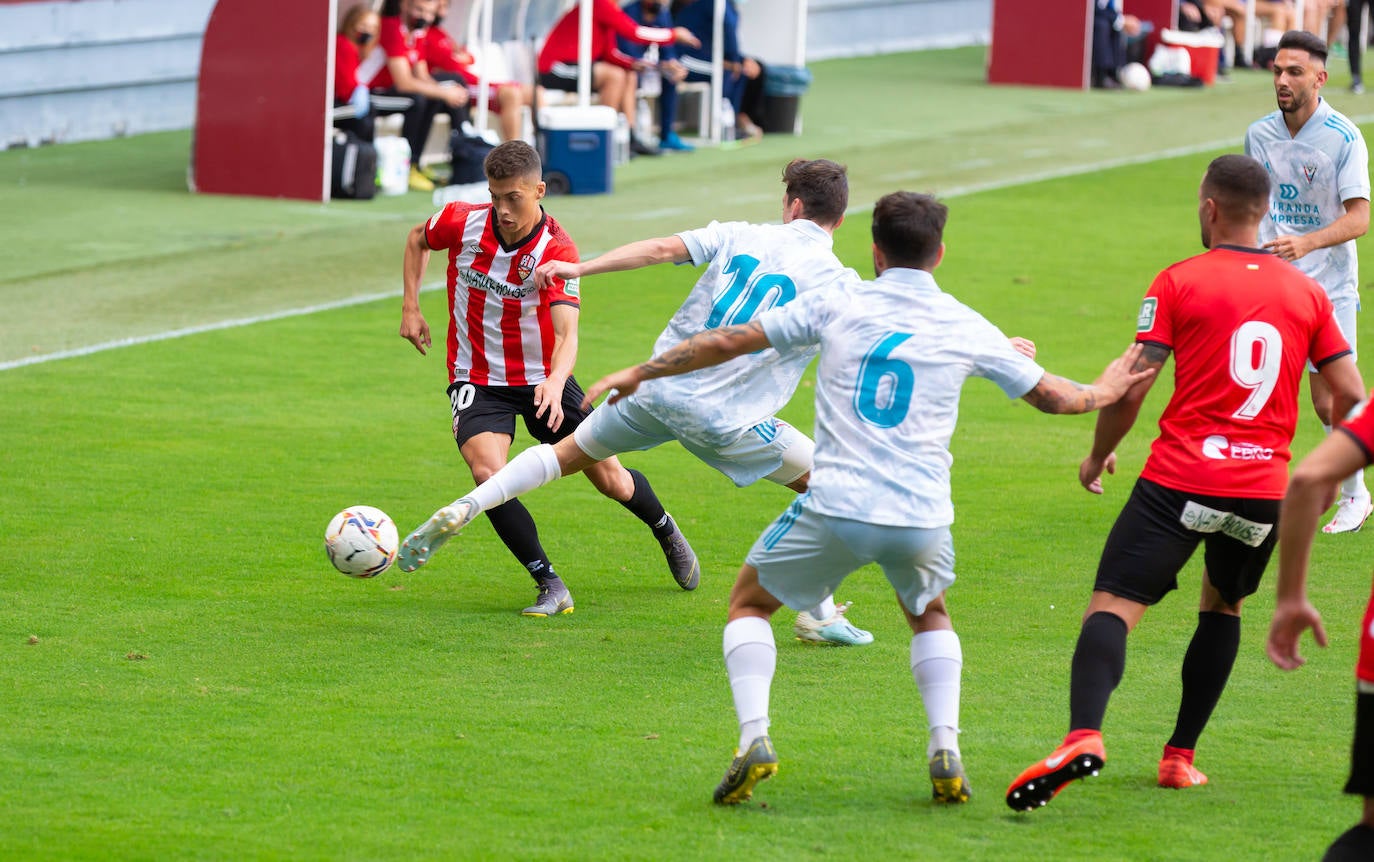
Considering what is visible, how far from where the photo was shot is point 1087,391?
5.25 m

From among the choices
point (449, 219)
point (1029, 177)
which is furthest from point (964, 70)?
point (449, 219)

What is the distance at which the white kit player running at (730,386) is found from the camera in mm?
6520

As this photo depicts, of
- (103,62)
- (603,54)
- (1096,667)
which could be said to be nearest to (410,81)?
(603,54)

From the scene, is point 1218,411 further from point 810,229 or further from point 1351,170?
point 1351,170

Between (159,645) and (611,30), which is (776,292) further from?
(611,30)

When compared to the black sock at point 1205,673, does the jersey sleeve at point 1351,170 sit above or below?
above

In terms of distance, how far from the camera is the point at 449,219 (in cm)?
761

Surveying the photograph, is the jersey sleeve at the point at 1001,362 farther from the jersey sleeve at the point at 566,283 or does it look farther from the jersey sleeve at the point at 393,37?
the jersey sleeve at the point at 393,37

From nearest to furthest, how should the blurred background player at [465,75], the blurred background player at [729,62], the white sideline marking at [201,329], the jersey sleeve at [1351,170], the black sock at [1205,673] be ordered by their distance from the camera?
1. the black sock at [1205,673]
2. the jersey sleeve at [1351,170]
3. the white sideline marking at [201,329]
4. the blurred background player at [465,75]
5. the blurred background player at [729,62]

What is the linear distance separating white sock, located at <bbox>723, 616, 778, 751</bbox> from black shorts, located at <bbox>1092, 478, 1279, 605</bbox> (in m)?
1.00

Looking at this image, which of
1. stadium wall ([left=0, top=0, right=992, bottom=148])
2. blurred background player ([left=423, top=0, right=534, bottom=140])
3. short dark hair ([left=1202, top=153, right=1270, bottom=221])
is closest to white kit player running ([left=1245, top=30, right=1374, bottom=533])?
short dark hair ([left=1202, top=153, right=1270, bottom=221])

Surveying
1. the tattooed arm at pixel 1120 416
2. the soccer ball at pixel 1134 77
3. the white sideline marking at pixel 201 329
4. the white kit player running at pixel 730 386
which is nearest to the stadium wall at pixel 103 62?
the white sideline marking at pixel 201 329

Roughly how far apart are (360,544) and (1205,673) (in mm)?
3306

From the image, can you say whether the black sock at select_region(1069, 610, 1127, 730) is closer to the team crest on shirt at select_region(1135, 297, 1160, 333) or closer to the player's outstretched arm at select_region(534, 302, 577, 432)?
the team crest on shirt at select_region(1135, 297, 1160, 333)
